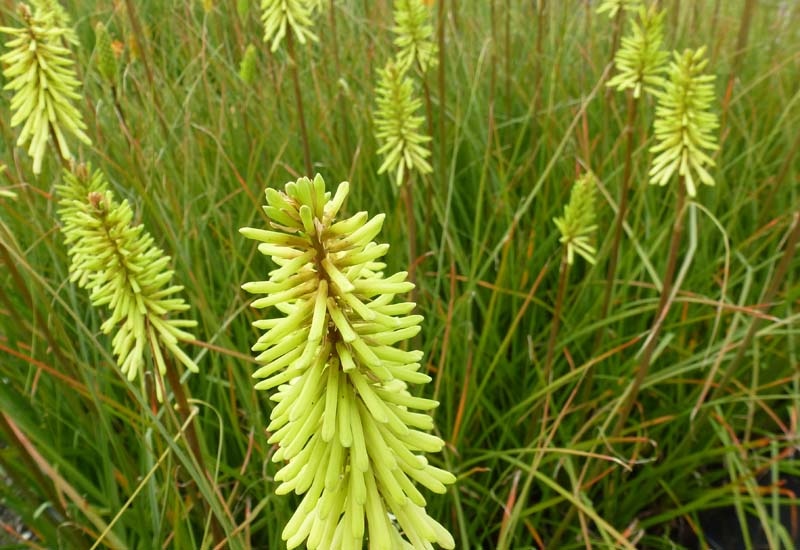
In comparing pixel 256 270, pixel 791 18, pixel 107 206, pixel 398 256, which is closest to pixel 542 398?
pixel 398 256

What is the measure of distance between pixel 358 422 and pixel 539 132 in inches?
113

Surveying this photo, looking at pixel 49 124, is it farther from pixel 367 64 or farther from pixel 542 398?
pixel 367 64

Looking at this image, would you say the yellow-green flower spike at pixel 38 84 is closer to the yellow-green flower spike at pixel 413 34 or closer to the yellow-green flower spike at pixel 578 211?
the yellow-green flower spike at pixel 413 34

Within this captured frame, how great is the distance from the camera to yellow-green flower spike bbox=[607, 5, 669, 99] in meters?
2.11

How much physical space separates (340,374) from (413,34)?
206 cm

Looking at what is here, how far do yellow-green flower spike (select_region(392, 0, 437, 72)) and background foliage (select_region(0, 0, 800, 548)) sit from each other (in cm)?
16

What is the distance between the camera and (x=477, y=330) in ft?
9.42

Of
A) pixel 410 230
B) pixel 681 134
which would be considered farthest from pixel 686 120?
pixel 410 230

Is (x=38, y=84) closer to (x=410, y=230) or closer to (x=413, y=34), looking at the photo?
(x=410, y=230)

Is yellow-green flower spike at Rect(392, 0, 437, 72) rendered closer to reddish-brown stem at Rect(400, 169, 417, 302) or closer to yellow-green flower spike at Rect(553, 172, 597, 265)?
reddish-brown stem at Rect(400, 169, 417, 302)

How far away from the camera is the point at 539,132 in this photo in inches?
139

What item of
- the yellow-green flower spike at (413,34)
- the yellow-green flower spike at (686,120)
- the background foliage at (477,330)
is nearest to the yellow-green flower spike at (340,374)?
→ the background foliage at (477,330)

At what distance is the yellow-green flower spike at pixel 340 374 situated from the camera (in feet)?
2.89

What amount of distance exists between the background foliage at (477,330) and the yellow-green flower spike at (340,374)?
1.70 feet
